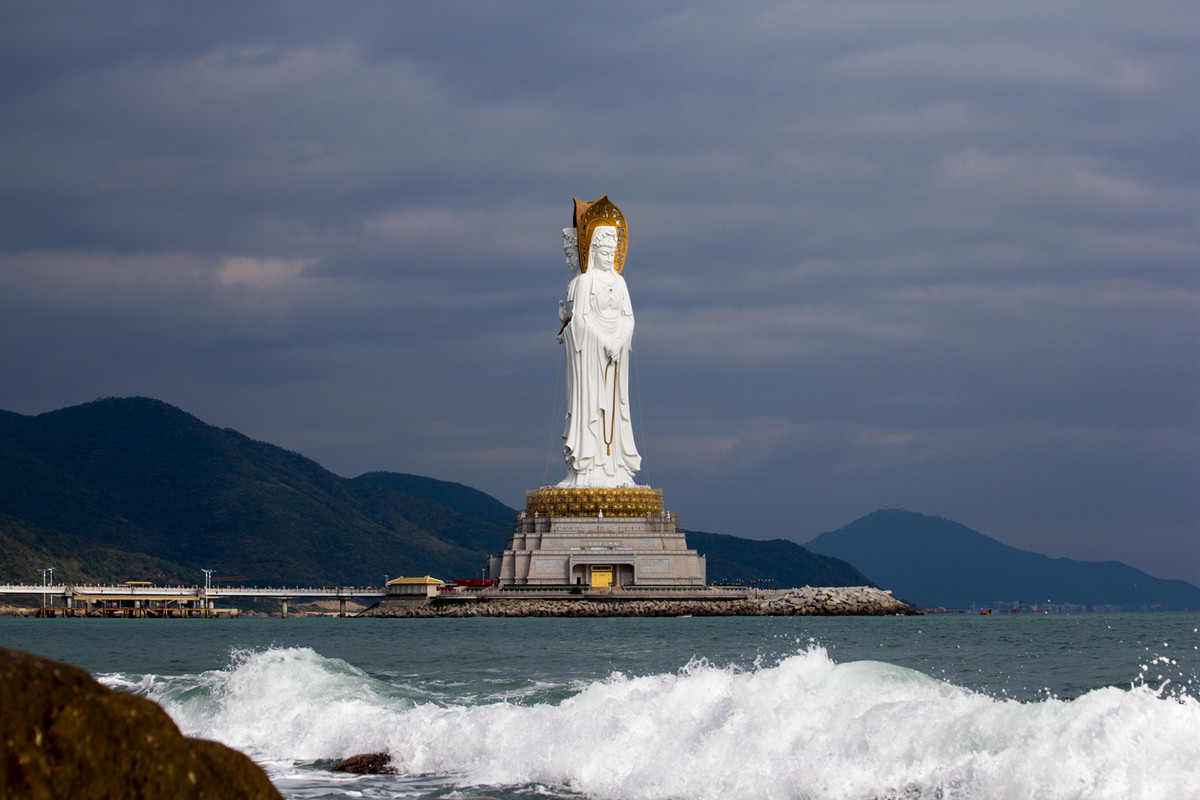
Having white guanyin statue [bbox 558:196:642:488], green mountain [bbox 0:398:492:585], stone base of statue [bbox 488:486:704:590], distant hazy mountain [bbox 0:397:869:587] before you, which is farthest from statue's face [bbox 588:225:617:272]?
distant hazy mountain [bbox 0:397:869:587]

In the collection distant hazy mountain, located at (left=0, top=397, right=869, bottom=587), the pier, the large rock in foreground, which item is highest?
distant hazy mountain, located at (left=0, top=397, right=869, bottom=587)

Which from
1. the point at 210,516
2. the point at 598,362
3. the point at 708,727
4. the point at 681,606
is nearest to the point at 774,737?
the point at 708,727

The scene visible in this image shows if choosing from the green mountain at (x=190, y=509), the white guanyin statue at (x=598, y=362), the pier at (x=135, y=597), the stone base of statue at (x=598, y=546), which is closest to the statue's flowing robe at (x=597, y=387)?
the white guanyin statue at (x=598, y=362)

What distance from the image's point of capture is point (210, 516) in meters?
131

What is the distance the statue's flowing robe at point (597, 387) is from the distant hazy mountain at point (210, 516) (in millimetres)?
54320

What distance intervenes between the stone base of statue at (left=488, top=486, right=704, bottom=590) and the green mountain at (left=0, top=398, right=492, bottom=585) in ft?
172

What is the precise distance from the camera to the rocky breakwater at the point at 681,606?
183ft

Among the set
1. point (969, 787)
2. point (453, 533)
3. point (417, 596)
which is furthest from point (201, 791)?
point (453, 533)

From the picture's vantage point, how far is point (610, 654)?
1081 inches

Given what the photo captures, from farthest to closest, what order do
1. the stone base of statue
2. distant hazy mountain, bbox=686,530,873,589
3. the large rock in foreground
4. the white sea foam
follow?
1. distant hazy mountain, bbox=686,530,873,589
2. the stone base of statue
3. the white sea foam
4. the large rock in foreground

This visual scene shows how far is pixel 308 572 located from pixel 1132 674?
4239 inches

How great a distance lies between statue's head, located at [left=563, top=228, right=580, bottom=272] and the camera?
64.7 m

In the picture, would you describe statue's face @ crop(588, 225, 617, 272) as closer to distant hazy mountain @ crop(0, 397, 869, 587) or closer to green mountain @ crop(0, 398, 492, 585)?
green mountain @ crop(0, 398, 492, 585)

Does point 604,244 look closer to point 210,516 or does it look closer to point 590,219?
point 590,219
